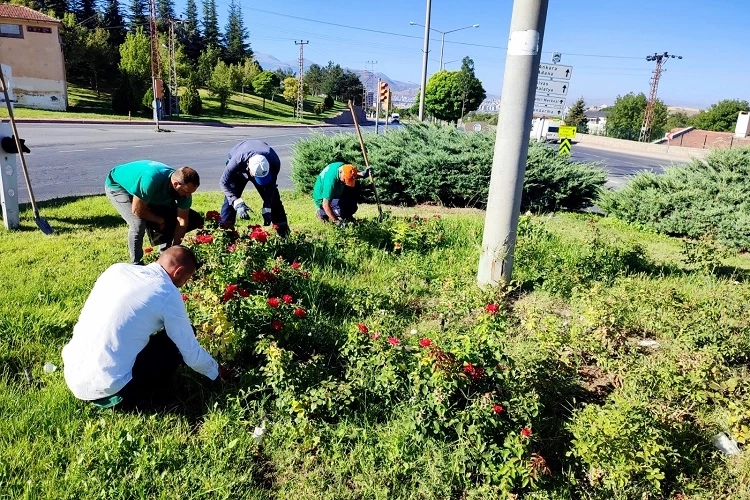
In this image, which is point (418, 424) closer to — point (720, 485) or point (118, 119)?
point (720, 485)

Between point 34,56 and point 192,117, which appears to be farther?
point 192,117

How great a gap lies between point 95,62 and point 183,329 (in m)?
46.5

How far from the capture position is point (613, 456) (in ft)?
7.61

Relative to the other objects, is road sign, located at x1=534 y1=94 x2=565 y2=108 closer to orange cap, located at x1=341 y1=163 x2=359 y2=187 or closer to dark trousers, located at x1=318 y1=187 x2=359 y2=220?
dark trousers, located at x1=318 y1=187 x2=359 y2=220

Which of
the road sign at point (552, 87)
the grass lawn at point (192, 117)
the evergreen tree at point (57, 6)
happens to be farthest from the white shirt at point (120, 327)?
the evergreen tree at point (57, 6)

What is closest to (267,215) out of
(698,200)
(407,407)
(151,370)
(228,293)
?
(228,293)

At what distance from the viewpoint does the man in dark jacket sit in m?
5.39

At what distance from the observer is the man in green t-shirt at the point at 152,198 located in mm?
4500

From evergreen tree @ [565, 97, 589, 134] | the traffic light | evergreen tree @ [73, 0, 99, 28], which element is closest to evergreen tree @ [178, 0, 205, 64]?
evergreen tree @ [73, 0, 99, 28]

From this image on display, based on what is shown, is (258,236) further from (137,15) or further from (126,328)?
(137,15)

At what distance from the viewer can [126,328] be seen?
251 centimetres

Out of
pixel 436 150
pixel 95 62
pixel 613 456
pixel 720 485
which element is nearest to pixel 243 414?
pixel 613 456

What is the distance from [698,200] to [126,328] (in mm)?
8590

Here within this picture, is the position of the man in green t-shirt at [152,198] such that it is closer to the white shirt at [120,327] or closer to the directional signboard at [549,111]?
the white shirt at [120,327]
